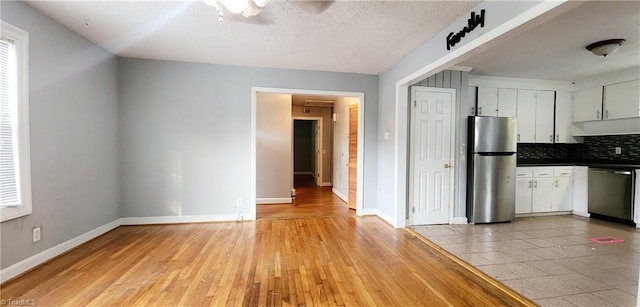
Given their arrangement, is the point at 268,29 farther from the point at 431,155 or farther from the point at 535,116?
the point at 535,116

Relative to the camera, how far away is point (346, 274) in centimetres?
237

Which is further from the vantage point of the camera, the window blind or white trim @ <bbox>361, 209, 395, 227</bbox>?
white trim @ <bbox>361, 209, 395, 227</bbox>

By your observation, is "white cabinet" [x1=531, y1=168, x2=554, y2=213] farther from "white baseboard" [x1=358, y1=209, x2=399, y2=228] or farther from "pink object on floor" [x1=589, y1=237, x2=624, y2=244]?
"white baseboard" [x1=358, y1=209, x2=399, y2=228]

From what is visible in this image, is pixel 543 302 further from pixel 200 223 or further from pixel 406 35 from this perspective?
pixel 200 223

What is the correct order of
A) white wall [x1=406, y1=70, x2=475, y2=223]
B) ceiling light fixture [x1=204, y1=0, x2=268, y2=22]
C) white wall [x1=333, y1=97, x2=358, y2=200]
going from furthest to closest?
white wall [x1=333, y1=97, x2=358, y2=200] → white wall [x1=406, y1=70, x2=475, y2=223] → ceiling light fixture [x1=204, y1=0, x2=268, y2=22]

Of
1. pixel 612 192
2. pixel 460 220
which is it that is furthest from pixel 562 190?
pixel 460 220

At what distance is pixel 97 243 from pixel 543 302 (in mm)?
4437

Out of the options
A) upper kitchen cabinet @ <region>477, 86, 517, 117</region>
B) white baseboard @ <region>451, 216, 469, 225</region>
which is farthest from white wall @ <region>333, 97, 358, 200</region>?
upper kitchen cabinet @ <region>477, 86, 517, 117</region>

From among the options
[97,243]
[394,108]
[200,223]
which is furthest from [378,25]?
[97,243]

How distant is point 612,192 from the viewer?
161 inches

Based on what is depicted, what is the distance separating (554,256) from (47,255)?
17.0ft

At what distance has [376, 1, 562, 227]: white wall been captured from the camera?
2.07 metres

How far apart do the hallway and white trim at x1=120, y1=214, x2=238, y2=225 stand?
523 mm

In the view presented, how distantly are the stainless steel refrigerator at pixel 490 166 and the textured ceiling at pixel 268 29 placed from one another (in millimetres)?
1730
